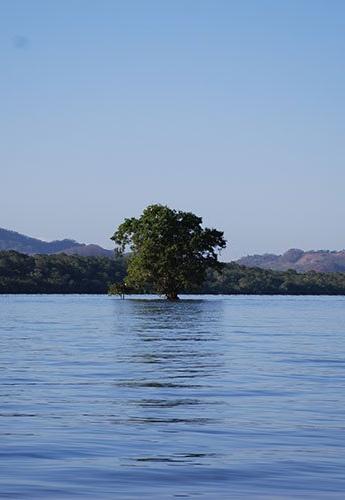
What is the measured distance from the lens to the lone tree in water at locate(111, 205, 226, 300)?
123250 mm

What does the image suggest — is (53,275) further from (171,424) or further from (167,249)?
(171,424)

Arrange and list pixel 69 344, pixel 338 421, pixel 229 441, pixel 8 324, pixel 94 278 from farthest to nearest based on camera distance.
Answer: pixel 94 278, pixel 8 324, pixel 69 344, pixel 338 421, pixel 229 441

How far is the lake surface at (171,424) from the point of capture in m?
13.8

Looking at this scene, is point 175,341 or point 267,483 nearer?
point 267,483

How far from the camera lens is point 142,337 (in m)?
48.2

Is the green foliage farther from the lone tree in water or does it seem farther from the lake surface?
the lake surface

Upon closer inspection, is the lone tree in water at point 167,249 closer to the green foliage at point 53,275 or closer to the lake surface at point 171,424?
the green foliage at point 53,275

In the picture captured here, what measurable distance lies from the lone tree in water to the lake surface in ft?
278

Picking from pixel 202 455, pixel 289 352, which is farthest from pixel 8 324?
pixel 202 455

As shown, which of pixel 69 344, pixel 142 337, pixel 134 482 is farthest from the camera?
pixel 142 337

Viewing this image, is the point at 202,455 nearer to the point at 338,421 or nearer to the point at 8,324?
the point at 338,421

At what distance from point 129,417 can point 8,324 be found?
4365cm

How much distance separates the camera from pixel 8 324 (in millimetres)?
62344

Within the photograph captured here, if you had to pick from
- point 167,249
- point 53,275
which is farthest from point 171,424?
point 53,275
